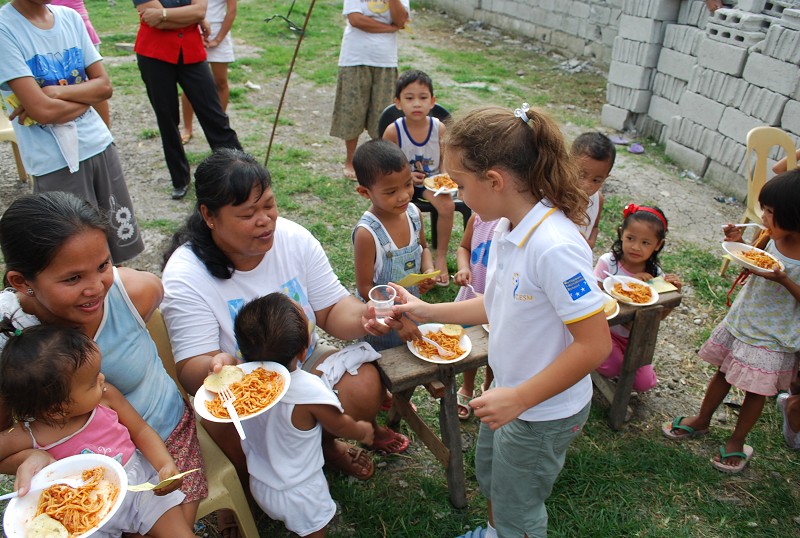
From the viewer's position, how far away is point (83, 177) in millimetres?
3514

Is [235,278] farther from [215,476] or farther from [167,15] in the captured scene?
[167,15]

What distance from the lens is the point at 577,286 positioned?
170 cm

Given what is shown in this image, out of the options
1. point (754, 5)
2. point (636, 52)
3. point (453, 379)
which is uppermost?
point (754, 5)

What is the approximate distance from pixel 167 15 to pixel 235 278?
3579 millimetres

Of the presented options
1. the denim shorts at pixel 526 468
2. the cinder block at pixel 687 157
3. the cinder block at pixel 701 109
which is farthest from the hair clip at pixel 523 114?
the cinder block at pixel 687 157

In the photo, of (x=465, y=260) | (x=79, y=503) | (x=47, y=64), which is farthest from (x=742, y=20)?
(x=79, y=503)

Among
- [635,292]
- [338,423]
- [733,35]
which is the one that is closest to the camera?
[338,423]

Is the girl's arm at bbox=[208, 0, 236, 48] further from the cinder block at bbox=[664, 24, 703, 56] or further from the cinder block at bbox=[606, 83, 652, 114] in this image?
the cinder block at bbox=[664, 24, 703, 56]

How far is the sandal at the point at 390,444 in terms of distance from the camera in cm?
301

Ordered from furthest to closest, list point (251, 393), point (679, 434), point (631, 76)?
point (631, 76) → point (679, 434) → point (251, 393)

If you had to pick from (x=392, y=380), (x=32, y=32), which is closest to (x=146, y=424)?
(x=392, y=380)

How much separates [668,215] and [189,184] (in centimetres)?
489

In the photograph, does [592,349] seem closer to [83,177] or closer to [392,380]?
[392,380]

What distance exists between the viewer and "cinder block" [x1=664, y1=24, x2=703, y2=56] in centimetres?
658
